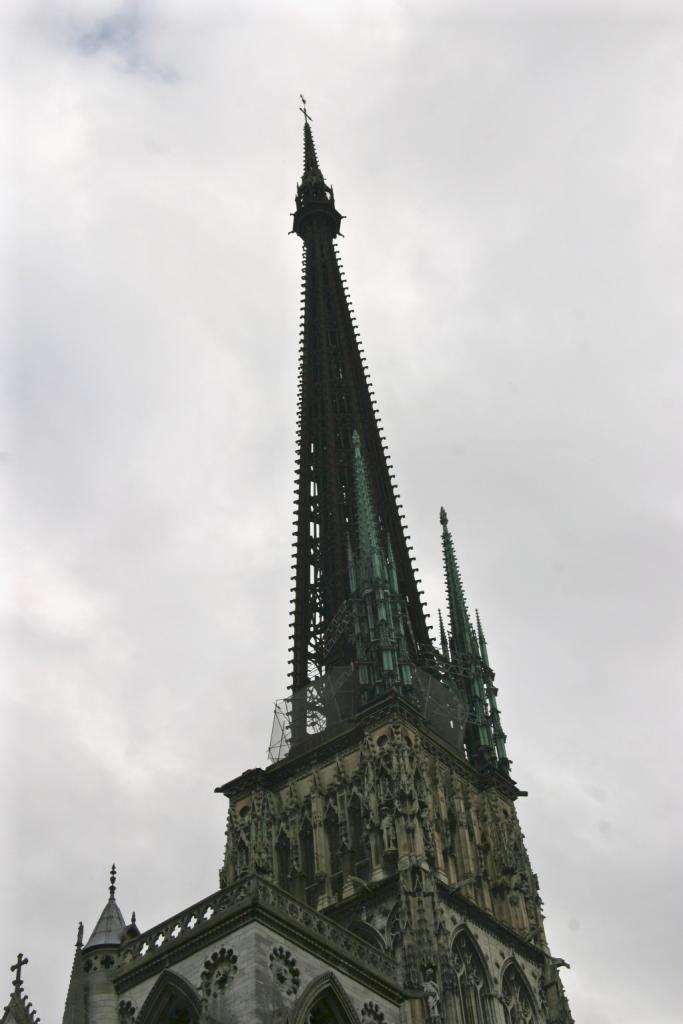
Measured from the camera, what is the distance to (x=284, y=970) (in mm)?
41844

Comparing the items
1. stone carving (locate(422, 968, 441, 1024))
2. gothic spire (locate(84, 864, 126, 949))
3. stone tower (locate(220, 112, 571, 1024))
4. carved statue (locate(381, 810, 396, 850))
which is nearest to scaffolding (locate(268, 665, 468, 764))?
stone tower (locate(220, 112, 571, 1024))

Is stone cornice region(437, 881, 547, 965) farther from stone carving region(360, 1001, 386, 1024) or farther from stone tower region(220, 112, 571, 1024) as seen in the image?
stone carving region(360, 1001, 386, 1024)

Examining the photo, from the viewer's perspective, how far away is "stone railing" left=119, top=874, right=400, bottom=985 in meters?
42.3

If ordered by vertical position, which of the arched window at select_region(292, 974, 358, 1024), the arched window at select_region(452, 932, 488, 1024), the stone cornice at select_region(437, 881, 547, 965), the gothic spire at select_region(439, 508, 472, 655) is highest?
the gothic spire at select_region(439, 508, 472, 655)

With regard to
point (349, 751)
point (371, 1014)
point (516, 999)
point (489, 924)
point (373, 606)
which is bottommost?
point (371, 1014)

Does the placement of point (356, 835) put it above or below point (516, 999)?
above

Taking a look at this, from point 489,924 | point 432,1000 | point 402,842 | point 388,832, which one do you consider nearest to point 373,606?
point 388,832

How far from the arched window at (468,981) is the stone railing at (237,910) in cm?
2049

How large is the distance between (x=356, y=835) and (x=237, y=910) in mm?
29125

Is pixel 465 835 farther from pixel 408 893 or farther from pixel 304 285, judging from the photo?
pixel 304 285

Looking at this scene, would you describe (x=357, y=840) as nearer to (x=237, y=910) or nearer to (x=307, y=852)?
(x=307, y=852)

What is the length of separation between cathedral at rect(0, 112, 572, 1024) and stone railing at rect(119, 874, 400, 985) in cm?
6

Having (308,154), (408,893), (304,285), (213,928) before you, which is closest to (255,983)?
(213,928)

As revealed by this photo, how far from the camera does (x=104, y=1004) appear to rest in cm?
4422
